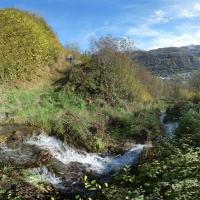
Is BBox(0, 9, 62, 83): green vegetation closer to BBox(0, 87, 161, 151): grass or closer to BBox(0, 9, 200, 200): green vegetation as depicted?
BBox(0, 9, 200, 200): green vegetation

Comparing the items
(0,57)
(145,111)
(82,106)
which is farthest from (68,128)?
(0,57)

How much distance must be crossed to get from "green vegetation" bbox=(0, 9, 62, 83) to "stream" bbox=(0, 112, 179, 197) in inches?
255

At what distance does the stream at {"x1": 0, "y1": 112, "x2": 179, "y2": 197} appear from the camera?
14.5m

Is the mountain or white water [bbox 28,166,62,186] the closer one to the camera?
white water [bbox 28,166,62,186]

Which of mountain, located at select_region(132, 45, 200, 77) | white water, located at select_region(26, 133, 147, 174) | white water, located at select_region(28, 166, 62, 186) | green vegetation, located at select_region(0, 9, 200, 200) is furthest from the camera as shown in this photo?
mountain, located at select_region(132, 45, 200, 77)

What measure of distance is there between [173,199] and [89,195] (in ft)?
13.7

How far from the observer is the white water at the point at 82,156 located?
54.2ft

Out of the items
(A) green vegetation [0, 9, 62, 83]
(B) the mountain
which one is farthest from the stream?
(B) the mountain

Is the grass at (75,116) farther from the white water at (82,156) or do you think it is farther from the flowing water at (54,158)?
the flowing water at (54,158)

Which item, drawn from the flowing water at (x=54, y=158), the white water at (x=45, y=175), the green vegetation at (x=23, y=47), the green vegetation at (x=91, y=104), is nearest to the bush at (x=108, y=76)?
the green vegetation at (x=91, y=104)

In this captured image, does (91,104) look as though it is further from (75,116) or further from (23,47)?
(23,47)

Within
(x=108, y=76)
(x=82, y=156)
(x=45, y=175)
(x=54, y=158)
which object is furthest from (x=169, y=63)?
(x=45, y=175)

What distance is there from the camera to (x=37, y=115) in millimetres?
19906

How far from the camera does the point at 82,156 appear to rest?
17375 mm
